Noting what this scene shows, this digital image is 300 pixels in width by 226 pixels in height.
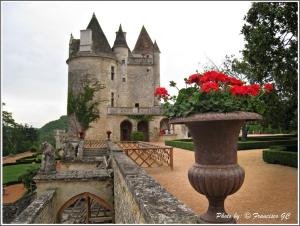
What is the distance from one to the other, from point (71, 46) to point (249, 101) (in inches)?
1267

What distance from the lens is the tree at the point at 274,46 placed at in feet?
35.3

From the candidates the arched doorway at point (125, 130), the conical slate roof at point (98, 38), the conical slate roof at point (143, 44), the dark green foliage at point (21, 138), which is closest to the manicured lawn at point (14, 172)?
the dark green foliage at point (21, 138)

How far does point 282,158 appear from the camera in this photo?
13000mm

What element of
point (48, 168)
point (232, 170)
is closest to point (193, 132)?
point (232, 170)

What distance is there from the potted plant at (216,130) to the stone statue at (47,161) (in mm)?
8574

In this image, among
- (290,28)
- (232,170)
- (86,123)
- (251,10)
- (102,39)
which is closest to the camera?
(232,170)

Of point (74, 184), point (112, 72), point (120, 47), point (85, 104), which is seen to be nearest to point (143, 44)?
point (120, 47)

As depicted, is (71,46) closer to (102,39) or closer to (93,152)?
(102,39)

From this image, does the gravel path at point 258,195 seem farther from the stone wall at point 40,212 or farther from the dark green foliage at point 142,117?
the dark green foliage at point 142,117

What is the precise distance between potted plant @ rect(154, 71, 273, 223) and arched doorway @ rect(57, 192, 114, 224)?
27.9 ft

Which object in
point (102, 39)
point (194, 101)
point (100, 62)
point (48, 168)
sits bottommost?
point (48, 168)

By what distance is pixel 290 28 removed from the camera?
1088cm

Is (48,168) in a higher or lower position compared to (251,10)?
lower

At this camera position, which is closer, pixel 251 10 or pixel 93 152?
pixel 251 10
